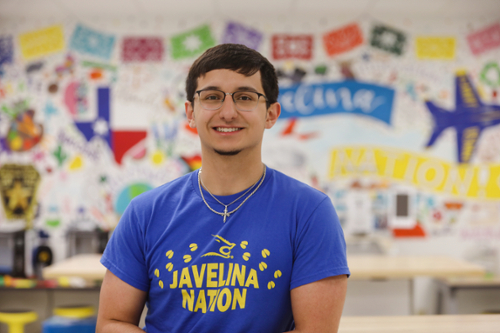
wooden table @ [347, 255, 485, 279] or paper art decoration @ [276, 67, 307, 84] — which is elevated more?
paper art decoration @ [276, 67, 307, 84]

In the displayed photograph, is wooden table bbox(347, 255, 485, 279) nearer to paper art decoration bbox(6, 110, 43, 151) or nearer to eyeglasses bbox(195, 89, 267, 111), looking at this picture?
eyeglasses bbox(195, 89, 267, 111)

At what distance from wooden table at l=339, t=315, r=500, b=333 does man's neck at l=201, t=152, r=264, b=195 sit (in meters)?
0.80

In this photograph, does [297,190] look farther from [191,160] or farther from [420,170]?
[420,170]

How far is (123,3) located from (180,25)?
56cm

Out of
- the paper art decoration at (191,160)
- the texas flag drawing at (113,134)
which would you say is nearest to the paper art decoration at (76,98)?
the texas flag drawing at (113,134)

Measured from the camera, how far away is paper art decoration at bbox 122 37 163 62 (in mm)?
3928

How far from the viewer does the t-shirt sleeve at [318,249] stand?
998 millimetres

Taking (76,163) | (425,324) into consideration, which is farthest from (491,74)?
(76,163)

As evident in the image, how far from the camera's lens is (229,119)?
3.49 ft

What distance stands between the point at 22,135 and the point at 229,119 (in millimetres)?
3544

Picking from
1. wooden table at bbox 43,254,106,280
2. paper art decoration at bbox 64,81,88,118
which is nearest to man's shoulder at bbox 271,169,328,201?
wooden table at bbox 43,254,106,280

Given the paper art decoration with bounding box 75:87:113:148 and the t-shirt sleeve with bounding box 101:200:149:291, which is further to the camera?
the paper art decoration with bounding box 75:87:113:148

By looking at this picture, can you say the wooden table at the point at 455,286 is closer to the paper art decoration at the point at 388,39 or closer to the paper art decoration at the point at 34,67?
the paper art decoration at the point at 388,39

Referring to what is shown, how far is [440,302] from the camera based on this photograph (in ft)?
12.0
